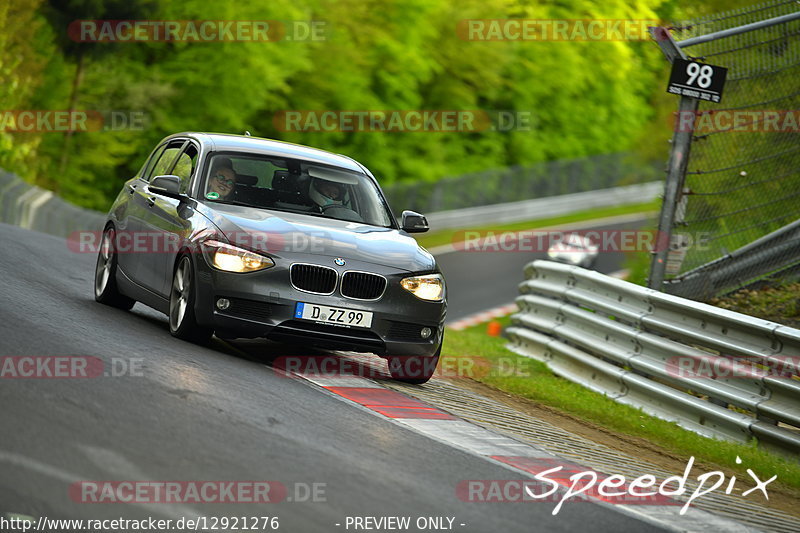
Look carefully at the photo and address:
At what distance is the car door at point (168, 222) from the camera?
402 inches

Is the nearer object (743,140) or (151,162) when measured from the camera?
(151,162)

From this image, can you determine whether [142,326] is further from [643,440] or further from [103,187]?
[103,187]

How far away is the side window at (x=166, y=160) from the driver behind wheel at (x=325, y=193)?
5.04 ft

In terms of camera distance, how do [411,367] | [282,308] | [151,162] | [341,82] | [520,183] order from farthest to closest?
[520,183] → [341,82] → [151,162] → [411,367] → [282,308]

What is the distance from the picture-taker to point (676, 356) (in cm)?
1105

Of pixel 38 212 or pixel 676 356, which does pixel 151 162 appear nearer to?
pixel 676 356

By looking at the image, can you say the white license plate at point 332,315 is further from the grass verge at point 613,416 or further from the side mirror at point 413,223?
the grass verge at point 613,416

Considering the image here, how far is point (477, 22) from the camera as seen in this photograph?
2363 inches

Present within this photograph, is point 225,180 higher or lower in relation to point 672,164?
lower

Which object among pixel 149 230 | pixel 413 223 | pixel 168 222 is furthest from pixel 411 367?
pixel 149 230

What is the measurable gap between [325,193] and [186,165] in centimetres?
128

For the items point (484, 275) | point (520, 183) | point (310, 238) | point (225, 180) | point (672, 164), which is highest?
point (672, 164)

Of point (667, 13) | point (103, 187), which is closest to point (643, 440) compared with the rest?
point (103, 187)

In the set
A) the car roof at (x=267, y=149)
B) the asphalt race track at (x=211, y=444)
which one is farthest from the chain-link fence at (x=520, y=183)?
the asphalt race track at (x=211, y=444)
